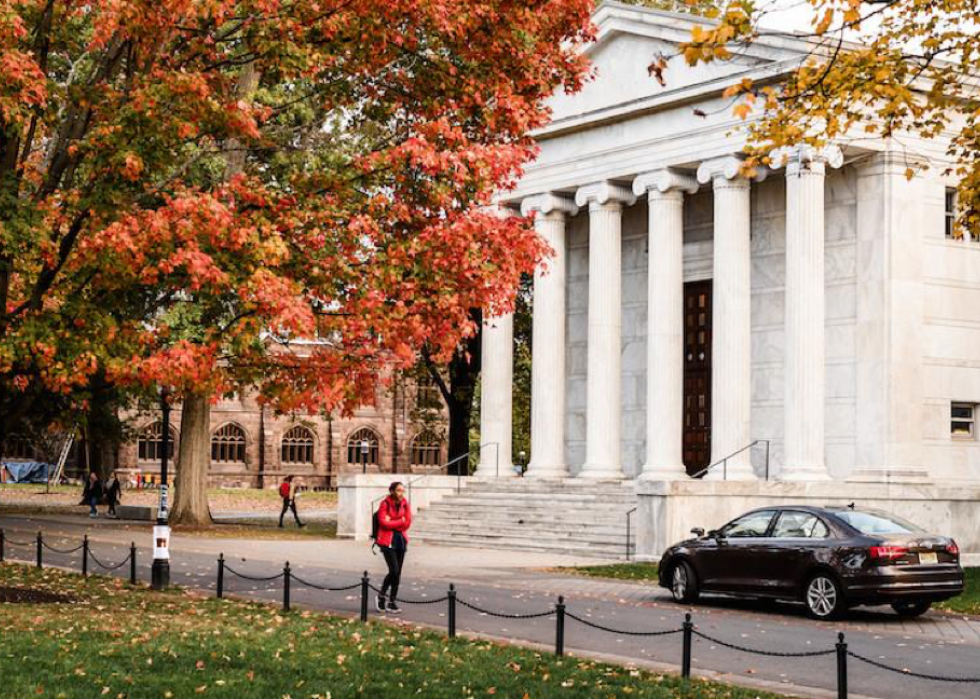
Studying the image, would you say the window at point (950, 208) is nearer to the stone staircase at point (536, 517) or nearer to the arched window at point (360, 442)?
the stone staircase at point (536, 517)

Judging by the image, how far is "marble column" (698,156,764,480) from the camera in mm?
34875

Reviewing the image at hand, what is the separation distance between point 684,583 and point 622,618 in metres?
3.01

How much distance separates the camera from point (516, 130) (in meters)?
20.2

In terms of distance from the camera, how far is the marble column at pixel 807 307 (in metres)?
33.6

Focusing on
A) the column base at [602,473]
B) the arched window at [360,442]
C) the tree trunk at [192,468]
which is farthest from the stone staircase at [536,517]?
the arched window at [360,442]

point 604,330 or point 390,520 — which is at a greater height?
point 604,330

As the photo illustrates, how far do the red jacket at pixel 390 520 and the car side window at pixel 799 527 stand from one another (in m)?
5.45

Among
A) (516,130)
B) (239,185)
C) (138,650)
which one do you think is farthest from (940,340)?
(138,650)

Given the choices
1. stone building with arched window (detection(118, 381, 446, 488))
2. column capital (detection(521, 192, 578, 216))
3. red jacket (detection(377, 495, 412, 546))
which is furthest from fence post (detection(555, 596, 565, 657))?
stone building with arched window (detection(118, 381, 446, 488))

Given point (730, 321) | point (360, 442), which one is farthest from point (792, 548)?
point (360, 442)

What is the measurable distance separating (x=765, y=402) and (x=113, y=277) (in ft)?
72.6

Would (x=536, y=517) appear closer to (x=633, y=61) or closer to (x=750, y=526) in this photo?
(x=633, y=61)

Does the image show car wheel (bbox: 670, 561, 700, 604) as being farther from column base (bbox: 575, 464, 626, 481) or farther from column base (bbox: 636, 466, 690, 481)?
column base (bbox: 575, 464, 626, 481)

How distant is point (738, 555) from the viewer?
71.7ft
